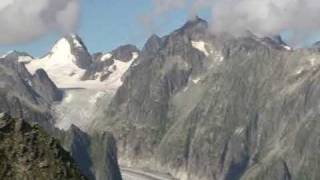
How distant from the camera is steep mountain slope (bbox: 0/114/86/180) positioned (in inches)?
4596

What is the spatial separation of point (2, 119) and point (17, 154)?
17.5 feet

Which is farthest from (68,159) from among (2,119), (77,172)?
(2,119)

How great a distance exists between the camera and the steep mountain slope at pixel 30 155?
383 ft

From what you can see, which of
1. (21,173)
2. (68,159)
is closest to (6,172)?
(21,173)

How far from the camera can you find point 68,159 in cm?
12219

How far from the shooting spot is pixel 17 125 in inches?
4754

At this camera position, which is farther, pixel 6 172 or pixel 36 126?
pixel 36 126

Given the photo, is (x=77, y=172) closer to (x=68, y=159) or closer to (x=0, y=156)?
(x=68, y=159)

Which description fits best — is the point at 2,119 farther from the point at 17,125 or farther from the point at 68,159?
the point at 68,159

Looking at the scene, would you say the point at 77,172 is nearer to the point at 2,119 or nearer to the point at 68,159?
the point at 68,159

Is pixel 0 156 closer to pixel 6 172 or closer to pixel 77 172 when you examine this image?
pixel 6 172

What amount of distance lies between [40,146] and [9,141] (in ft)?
12.2

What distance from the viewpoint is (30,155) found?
118m

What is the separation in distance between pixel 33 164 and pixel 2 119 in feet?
24.4
